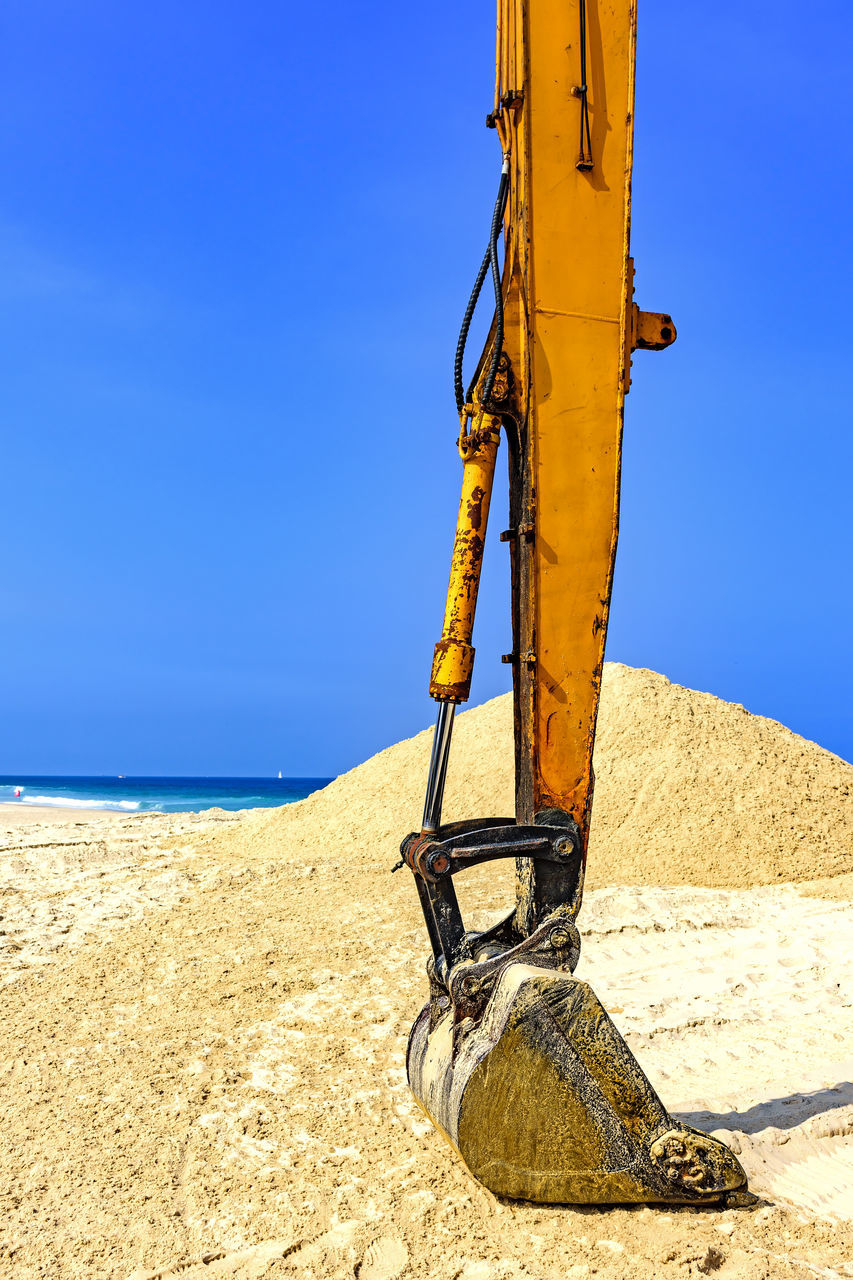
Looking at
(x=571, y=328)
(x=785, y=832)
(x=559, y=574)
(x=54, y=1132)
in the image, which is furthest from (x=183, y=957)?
(x=785, y=832)

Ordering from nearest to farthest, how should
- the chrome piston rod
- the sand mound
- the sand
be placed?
the sand
the chrome piston rod
the sand mound

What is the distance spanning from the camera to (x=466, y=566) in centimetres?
320

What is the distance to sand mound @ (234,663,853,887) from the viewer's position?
8.84 m

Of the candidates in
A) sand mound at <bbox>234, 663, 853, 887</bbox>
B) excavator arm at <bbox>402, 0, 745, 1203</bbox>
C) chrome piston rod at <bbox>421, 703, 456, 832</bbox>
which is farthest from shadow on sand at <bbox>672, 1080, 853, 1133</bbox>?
sand mound at <bbox>234, 663, 853, 887</bbox>

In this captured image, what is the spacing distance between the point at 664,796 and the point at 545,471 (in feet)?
23.7

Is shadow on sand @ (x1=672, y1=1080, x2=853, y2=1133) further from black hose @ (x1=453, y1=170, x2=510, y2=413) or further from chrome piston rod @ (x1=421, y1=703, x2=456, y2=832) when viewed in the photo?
black hose @ (x1=453, y1=170, x2=510, y2=413)

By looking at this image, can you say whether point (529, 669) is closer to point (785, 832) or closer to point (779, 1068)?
point (779, 1068)

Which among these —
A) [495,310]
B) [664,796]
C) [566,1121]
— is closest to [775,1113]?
[566,1121]

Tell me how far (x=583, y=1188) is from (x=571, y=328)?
2.78 metres

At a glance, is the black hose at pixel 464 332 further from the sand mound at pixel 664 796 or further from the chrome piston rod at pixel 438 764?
the sand mound at pixel 664 796

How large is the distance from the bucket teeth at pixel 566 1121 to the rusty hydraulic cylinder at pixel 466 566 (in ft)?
3.18

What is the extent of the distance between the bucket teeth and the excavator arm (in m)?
0.19

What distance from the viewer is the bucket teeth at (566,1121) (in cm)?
282

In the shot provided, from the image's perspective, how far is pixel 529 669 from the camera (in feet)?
10.5
